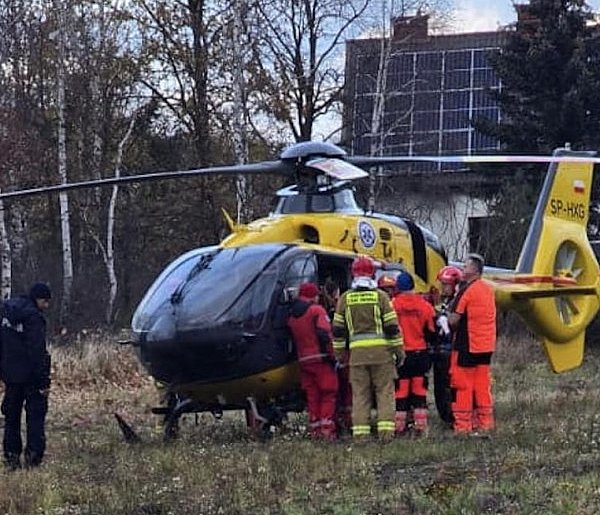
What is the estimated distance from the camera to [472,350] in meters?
13.1

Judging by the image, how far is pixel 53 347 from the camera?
24.8 m

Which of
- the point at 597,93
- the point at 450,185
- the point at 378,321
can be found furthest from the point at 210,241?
the point at 378,321

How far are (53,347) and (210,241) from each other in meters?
12.2

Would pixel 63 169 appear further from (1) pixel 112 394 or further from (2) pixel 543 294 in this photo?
(2) pixel 543 294

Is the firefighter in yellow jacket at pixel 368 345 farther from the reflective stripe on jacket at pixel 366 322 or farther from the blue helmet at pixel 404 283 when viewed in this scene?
the blue helmet at pixel 404 283

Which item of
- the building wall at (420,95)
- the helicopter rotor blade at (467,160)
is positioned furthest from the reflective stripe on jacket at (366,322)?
the building wall at (420,95)

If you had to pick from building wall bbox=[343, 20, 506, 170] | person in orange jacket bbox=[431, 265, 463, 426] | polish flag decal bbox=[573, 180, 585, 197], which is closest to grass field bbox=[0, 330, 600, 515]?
person in orange jacket bbox=[431, 265, 463, 426]

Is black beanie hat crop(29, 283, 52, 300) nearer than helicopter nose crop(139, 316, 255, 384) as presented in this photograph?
Yes

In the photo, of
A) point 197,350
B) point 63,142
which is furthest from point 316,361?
point 63,142

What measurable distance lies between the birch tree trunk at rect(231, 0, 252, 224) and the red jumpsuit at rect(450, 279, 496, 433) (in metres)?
17.9

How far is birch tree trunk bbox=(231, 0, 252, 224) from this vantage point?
31.4 metres

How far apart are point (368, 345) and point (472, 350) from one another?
1.08 meters

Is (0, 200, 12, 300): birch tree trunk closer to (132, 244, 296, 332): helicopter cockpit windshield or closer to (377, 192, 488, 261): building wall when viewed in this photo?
(377, 192, 488, 261): building wall

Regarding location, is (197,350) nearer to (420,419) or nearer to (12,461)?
(12,461)
